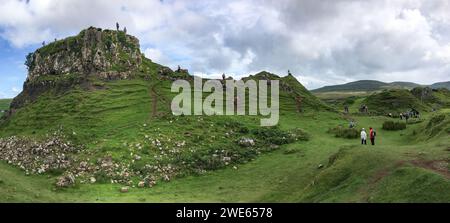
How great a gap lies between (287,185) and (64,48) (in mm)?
68407

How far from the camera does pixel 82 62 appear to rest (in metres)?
91.5

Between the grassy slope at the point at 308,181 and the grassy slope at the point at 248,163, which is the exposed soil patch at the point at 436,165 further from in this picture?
the grassy slope at the point at 308,181

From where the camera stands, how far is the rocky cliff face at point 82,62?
295 feet

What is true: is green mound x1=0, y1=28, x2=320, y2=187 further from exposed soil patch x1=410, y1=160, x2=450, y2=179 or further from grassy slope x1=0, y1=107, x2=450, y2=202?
exposed soil patch x1=410, y1=160, x2=450, y2=179

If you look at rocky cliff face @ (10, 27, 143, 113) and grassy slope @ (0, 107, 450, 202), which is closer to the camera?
grassy slope @ (0, 107, 450, 202)

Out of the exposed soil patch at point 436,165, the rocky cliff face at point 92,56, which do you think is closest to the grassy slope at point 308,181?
the exposed soil patch at point 436,165

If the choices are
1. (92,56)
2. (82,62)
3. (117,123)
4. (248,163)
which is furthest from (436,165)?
(82,62)

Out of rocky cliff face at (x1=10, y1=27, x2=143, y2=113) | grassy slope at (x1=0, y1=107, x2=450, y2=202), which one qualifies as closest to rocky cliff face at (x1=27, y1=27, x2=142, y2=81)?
rocky cliff face at (x1=10, y1=27, x2=143, y2=113)

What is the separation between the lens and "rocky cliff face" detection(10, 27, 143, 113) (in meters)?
90.0

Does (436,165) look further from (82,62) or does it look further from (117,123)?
(82,62)

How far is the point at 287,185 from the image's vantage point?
44344 millimetres

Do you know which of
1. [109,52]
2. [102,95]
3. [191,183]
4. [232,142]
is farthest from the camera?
[109,52]
